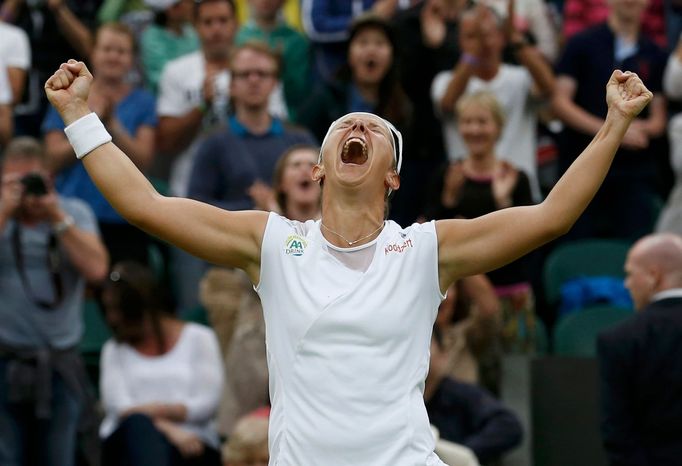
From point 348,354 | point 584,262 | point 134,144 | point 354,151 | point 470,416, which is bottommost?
point 470,416

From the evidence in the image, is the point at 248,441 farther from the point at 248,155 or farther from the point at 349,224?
the point at 349,224

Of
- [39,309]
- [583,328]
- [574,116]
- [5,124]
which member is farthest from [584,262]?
[5,124]

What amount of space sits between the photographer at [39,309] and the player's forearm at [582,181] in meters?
3.97

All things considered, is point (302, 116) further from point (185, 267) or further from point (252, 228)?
point (252, 228)

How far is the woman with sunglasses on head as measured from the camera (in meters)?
8.03

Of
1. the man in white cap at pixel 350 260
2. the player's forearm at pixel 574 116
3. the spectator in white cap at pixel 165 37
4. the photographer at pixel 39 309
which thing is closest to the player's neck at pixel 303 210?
the photographer at pixel 39 309

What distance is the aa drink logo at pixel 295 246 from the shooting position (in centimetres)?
460

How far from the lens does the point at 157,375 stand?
26.7 ft

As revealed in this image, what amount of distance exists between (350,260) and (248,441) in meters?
2.68

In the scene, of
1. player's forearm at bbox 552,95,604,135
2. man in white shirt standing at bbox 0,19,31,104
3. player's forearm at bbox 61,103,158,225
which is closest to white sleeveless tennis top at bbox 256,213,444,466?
player's forearm at bbox 61,103,158,225

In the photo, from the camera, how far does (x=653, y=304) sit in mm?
7305

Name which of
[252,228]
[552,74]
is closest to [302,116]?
[552,74]

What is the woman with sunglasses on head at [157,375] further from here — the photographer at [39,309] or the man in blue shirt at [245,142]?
the man in blue shirt at [245,142]

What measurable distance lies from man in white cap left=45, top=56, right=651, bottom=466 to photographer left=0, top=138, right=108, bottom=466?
344cm
